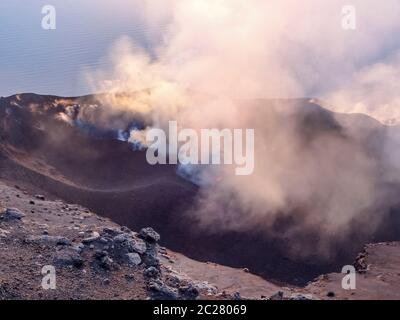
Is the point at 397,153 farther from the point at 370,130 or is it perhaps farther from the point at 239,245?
the point at 239,245

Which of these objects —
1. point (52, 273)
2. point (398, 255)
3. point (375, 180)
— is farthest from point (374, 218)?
point (52, 273)

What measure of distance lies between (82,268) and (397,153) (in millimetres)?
23136

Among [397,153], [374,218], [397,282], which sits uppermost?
[397,153]

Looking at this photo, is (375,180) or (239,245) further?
(375,180)

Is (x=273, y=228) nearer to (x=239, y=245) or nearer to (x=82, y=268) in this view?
(x=239, y=245)

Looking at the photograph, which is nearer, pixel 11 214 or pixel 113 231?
pixel 113 231

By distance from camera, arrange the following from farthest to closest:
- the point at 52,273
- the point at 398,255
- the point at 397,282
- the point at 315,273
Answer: the point at 315,273 → the point at 398,255 → the point at 397,282 → the point at 52,273

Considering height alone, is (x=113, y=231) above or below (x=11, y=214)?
below

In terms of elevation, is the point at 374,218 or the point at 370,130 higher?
the point at 370,130

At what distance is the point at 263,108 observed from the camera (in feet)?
115

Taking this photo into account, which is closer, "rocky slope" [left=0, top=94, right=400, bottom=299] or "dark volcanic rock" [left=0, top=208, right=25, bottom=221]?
"rocky slope" [left=0, top=94, right=400, bottom=299]

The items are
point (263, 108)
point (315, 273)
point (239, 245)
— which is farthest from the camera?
point (263, 108)

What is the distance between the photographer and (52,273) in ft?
47.0

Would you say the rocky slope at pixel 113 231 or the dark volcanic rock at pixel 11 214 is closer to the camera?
the rocky slope at pixel 113 231
